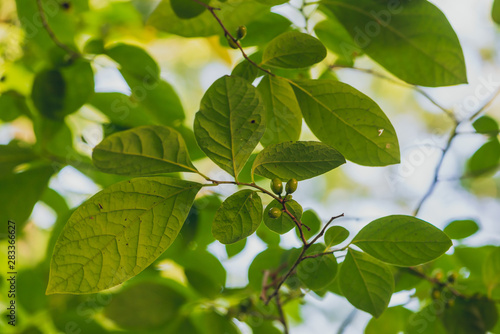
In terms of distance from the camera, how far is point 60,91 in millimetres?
1094

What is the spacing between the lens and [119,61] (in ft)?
3.58

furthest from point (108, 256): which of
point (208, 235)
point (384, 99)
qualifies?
point (384, 99)

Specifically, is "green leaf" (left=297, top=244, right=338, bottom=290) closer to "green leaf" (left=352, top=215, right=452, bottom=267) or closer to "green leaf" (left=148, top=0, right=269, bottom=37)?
"green leaf" (left=352, top=215, right=452, bottom=267)

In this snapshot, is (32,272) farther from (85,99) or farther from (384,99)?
(384,99)

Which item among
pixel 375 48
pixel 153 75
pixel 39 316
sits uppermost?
pixel 375 48

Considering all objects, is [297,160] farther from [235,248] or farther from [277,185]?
[235,248]

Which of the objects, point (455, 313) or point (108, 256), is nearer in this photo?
point (108, 256)

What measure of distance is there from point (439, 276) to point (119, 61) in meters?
1.06

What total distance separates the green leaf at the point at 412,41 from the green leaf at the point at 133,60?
57 cm

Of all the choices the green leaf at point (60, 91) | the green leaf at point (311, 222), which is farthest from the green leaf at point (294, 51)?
the green leaf at point (60, 91)

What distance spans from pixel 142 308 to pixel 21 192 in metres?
0.46

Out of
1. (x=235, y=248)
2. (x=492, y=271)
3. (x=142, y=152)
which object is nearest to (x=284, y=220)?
(x=142, y=152)

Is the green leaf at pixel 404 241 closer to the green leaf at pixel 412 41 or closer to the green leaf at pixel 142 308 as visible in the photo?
the green leaf at pixel 412 41

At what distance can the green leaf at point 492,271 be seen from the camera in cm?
99
